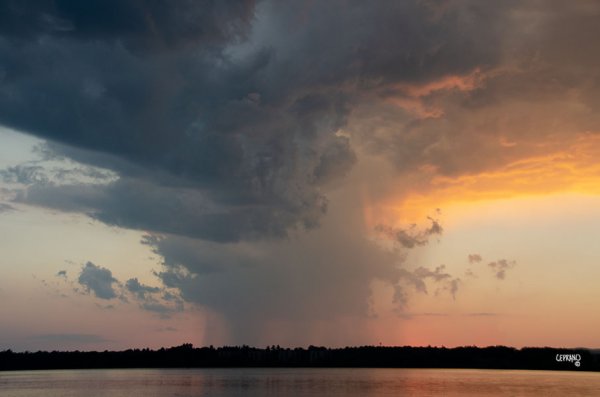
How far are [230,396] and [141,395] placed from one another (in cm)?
2889

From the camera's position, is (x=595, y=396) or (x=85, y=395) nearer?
(x=595, y=396)

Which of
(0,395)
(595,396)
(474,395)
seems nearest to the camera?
(595,396)

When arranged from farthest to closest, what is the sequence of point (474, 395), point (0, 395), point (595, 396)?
point (0, 395)
point (474, 395)
point (595, 396)

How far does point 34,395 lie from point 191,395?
51.8 meters

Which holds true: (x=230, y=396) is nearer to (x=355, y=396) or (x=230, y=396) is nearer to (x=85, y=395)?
(x=355, y=396)

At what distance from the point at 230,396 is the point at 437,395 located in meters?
57.8

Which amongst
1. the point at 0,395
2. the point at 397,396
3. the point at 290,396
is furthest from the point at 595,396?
the point at 0,395

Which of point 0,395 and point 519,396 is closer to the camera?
point 519,396

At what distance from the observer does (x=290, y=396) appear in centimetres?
16175

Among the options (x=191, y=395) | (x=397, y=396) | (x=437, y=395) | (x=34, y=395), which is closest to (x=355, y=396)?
(x=397, y=396)

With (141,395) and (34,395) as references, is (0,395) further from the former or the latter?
(141,395)

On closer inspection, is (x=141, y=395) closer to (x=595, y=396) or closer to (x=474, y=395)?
(x=474, y=395)

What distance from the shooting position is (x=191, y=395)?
164750mm

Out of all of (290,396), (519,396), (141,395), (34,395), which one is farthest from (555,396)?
(34,395)
